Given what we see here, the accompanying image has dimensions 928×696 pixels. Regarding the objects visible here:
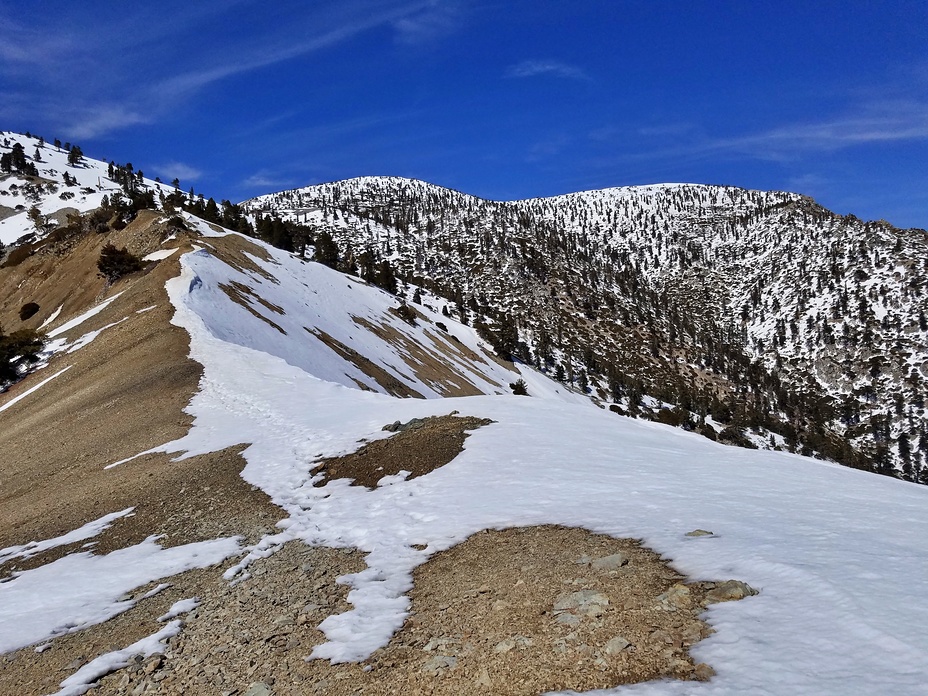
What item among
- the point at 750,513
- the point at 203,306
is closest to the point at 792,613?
the point at 750,513

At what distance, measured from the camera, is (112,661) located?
711 centimetres

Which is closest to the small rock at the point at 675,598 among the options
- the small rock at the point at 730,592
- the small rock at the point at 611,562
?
the small rock at the point at 730,592

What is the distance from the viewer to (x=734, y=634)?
551 cm

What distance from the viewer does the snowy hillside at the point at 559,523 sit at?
5.27 m

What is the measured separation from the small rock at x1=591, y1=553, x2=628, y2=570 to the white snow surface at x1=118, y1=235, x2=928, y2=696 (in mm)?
635

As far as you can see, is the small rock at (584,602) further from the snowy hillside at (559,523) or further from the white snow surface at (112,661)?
the white snow surface at (112,661)

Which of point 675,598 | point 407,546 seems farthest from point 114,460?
point 675,598

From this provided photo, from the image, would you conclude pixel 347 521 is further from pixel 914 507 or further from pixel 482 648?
pixel 914 507

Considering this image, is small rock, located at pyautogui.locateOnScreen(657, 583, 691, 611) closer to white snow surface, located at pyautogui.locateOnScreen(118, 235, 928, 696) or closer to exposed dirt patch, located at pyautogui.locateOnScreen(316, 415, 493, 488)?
white snow surface, located at pyautogui.locateOnScreen(118, 235, 928, 696)

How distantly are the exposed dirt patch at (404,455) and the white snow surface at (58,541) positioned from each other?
16.8 feet

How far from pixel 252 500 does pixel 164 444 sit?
25.9 ft

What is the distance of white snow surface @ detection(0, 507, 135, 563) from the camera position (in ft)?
40.3

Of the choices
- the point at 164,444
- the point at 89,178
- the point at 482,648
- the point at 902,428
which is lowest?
the point at 902,428

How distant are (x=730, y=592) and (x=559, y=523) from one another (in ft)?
12.5
